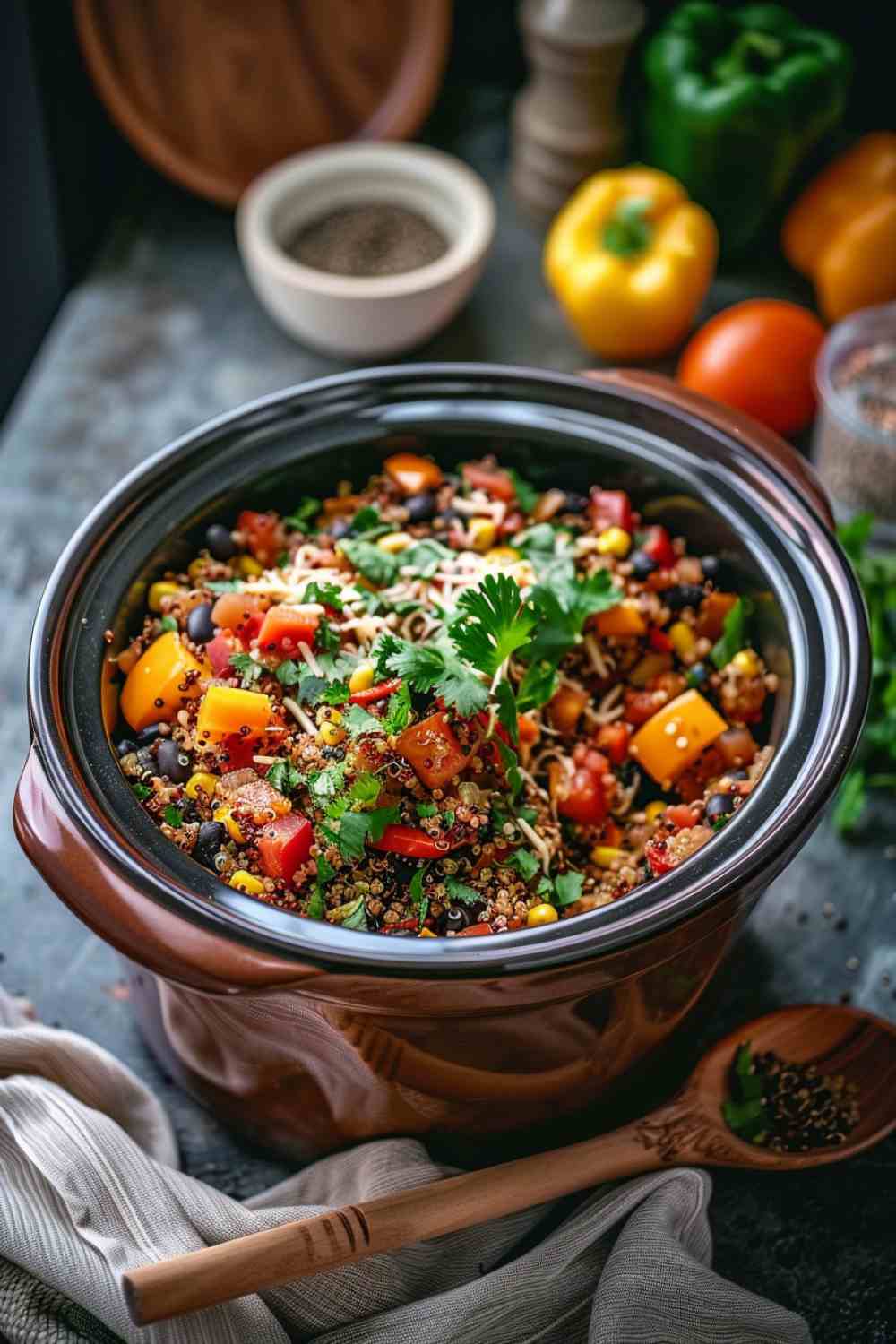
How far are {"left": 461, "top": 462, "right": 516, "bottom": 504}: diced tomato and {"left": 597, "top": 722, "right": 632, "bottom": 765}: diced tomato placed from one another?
1.33ft

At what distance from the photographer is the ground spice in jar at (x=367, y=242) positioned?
2957 millimetres

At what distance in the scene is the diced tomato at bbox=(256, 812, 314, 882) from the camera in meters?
1.63

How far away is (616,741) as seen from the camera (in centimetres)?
192

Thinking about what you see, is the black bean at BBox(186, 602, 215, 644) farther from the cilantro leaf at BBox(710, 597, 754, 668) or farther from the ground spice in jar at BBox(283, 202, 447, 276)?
the ground spice in jar at BBox(283, 202, 447, 276)

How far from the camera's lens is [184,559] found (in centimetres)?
198

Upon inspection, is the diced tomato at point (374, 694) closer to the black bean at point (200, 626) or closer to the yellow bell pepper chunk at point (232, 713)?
the yellow bell pepper chunk at point (232, 713)

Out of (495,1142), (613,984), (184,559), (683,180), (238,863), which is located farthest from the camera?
(683,180)

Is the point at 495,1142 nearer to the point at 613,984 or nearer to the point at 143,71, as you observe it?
the point at 613,984

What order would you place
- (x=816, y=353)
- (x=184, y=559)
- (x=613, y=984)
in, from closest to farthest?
1. (x=613, y=984)
2. (x=184, y=559)
3. (x=816, y=353)

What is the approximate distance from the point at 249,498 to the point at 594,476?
524mm

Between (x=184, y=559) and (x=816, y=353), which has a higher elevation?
(x=184, y=559)

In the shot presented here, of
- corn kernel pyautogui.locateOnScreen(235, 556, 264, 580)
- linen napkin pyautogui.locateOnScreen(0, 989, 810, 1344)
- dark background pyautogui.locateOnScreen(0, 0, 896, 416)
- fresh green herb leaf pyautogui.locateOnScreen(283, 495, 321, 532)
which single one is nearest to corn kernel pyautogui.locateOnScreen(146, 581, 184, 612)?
corn kernel pyautogui.locateOnScreen(235, 556, 264, 580)

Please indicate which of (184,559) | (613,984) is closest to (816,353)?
(184,559)

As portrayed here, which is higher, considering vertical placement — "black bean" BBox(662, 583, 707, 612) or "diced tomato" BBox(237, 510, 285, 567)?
"diced tomato" BBox(237, 510, 285, 567)
